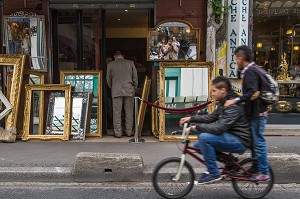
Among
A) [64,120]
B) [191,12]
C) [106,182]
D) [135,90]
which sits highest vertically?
[191,12]

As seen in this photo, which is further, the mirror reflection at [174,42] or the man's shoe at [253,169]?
the mirror reflection at [174,42]

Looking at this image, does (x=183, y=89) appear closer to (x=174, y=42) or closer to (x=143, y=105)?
(x=143, y=105)

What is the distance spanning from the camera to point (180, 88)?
7.69 m

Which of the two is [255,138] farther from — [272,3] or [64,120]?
[272,3]

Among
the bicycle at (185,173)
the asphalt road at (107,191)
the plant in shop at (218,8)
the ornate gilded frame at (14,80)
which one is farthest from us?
the plant in shop at (218,8)

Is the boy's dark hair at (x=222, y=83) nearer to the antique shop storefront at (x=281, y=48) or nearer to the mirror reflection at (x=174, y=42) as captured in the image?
the mirror reflection at (x=174, y=42)

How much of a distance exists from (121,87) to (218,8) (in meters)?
2.64

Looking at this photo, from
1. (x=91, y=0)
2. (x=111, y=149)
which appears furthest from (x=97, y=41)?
(x=111, y=149)

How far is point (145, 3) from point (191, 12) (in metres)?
1.03

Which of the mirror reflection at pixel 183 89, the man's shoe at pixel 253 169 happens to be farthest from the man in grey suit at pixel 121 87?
the man's shoe at pixel 253 169

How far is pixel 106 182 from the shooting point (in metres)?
5.57

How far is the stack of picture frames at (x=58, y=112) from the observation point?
24.8ft

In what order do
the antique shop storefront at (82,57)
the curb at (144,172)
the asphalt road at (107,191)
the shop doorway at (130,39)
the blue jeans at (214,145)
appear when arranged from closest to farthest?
the blue jeans at (214,145) < the asphalt road at (107,191) < the curb at (144,172) < the antique shop storefront at (82,57) < the shop doorway at (130,39)

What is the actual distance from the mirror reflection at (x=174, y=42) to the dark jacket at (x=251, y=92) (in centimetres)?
340
